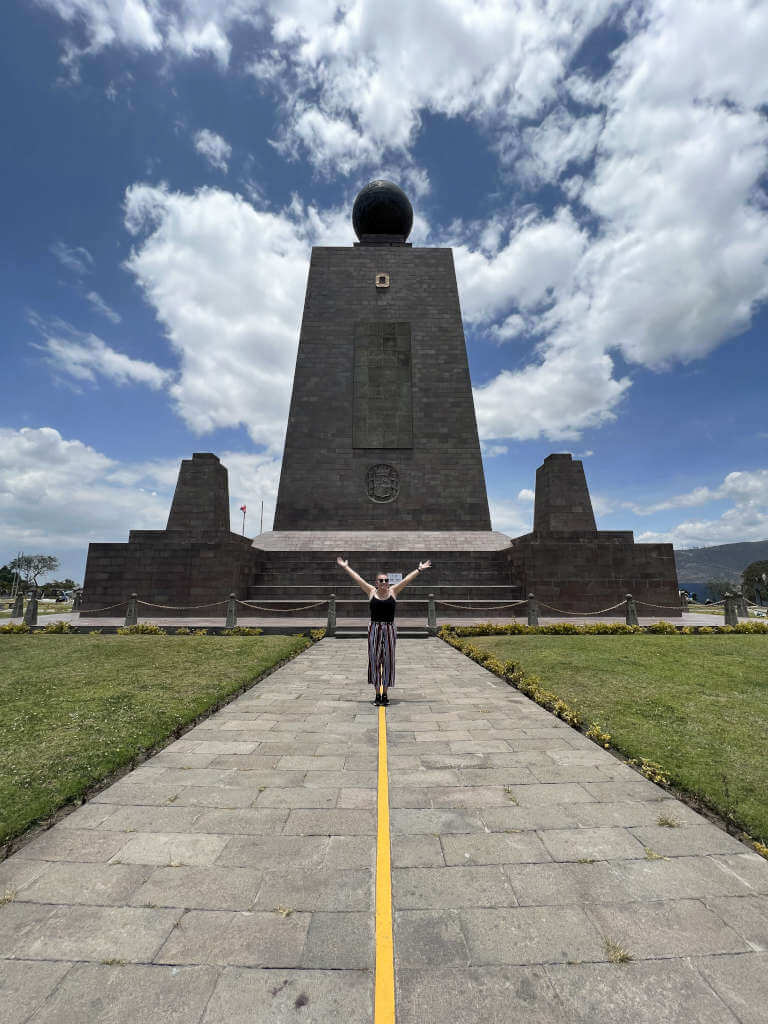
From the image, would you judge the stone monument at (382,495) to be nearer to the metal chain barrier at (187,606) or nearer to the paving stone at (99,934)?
the metal chain barrier at (187,606)

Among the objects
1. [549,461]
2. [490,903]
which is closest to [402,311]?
[549,461]

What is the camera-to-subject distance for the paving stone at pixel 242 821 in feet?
10.8

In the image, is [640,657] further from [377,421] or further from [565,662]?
[377,421]

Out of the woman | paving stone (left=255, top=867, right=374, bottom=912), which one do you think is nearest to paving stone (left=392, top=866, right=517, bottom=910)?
paving stone (left=255, top=867, right=374, bottom=912)

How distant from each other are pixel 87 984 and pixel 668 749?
4779 mm

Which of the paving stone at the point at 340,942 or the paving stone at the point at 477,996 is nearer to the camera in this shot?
the paving stone at the point at 477,996

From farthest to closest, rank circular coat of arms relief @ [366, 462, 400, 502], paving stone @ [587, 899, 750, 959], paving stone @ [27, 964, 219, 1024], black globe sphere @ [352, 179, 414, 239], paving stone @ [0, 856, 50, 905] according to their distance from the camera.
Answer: black globe sphere @ [352, 179, 414, 239] < circular coat of arms relief @ [366, 462, 400, 502] < paving stone @ [0, 856, 50, 905] < paving stone @ [587, 899, 750, 959] < paving stone @ [27, 964, 219, 1024]

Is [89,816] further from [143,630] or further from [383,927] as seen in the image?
[143,630]

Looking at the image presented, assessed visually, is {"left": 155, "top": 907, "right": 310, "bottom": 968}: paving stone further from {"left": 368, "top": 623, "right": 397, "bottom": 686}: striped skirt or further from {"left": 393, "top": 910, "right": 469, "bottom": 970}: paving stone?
{"left": 368, "top": 623, "right": 397, "bottom": 686}: striped skirt

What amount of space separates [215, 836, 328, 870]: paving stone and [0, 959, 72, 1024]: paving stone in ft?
3.20

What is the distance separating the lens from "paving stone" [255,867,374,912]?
2.53 metres

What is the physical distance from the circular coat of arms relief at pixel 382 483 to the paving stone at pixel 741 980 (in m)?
22.9

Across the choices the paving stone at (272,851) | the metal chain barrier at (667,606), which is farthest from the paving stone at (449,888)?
the metal chain barrier at (667,606)

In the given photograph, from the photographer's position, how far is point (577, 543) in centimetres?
1855
